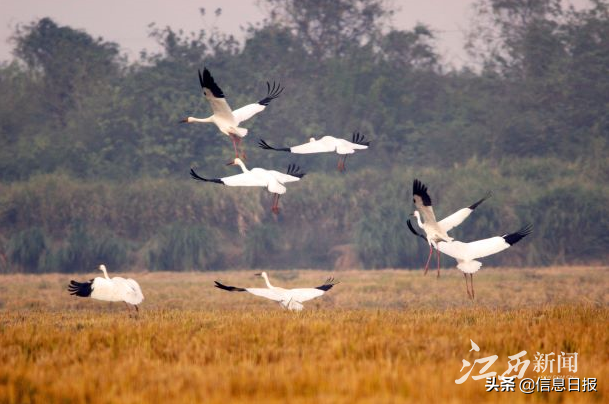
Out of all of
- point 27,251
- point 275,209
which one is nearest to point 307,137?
point 27,251

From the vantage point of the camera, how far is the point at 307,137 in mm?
40562

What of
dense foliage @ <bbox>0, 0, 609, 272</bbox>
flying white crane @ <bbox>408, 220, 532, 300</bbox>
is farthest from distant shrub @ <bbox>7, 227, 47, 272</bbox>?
flying white crane @ <bbox>408, 220, 532, 300</bbox>

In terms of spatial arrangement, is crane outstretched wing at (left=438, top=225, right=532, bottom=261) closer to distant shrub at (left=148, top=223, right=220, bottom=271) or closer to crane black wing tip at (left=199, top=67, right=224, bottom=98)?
crane black wing tip at (left=199, top=67, right=224, bottom=98)

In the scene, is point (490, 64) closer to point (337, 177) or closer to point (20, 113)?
point (337, 177)

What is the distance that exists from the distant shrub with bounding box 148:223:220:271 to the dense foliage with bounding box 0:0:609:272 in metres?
0.06

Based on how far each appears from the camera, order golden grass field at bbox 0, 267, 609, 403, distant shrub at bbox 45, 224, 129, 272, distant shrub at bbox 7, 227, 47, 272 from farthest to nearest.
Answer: distant shrub at bbox 7, 227, 47, 272 → distant shrub at bbox 45, 224, 129, 272 → golden grass field at bbox 0, 267, 609, 403

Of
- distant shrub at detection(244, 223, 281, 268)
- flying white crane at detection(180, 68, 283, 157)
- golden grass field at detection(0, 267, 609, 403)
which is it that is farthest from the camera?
distant shrub at detection(244, 223, 281, 268)

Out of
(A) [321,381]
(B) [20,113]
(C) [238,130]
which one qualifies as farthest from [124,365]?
(B) [20,113]

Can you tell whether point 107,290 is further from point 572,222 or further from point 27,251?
point 572,222

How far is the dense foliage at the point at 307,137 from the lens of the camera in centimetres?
3014

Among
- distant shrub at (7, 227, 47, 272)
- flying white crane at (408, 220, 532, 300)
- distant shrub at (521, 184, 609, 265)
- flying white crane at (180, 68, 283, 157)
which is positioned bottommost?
distant shrub at (7, 227, 47, 272)

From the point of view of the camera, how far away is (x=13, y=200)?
31672mm

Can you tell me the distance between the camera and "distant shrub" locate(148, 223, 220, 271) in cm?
2908

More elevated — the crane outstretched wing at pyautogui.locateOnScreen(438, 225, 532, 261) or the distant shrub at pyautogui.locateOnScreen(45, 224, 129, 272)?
the crane outstretched wing at pyautogui.locateOnScreen(438, 225, 532, 261)
